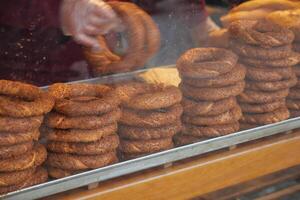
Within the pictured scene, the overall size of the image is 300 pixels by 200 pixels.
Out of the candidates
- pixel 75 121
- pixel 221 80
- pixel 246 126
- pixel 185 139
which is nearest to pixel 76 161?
pixel 75 121

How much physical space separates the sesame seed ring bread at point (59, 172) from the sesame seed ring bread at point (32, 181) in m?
0.02

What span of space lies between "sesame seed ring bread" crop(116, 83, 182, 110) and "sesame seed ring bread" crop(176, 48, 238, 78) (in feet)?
0.49

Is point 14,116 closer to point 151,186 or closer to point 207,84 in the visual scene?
point 151,186

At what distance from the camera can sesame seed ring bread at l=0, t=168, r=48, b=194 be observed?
1801mm

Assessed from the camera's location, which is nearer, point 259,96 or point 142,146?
point 142,146

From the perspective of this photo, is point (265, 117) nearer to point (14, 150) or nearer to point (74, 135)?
point (74, 135)

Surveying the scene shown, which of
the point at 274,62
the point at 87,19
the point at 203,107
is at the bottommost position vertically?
the point at 203,107

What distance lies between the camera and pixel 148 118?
215 centimetres

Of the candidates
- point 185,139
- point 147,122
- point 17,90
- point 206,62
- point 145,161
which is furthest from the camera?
point 206,62

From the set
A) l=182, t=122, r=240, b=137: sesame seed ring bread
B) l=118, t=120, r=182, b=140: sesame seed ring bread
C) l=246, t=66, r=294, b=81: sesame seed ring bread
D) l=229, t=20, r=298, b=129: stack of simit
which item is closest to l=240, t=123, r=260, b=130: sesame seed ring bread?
l=229, t=20, r=298, b=129: stack of simit

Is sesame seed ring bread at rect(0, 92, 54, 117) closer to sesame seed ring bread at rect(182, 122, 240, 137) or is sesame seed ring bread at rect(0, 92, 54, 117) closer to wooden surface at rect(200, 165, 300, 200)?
sesame seed ring bread at rect(182, 122, 240, 137)

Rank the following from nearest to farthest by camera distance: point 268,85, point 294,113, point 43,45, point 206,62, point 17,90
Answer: point 17,90 → point 206,62 → point 268,85 → point 294,113 → point 43,45

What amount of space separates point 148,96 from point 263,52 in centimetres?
75

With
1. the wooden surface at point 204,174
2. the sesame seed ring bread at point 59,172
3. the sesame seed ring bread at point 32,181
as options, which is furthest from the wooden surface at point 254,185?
the sesame seed ring bread at point 32,181
